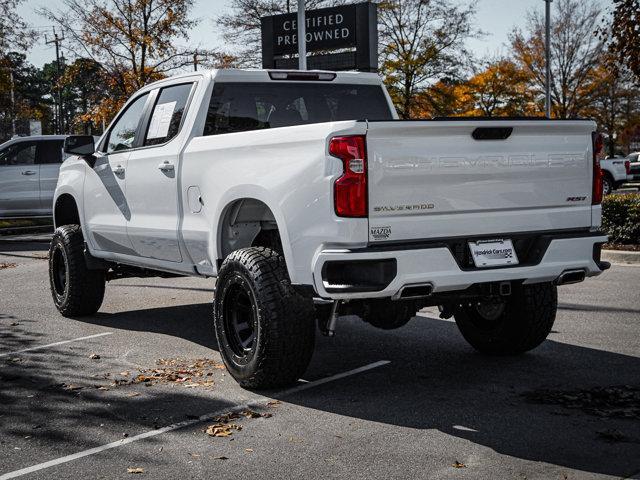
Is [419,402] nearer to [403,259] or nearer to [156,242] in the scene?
A: [403,259]

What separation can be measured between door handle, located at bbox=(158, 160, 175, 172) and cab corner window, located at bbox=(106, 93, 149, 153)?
950mm

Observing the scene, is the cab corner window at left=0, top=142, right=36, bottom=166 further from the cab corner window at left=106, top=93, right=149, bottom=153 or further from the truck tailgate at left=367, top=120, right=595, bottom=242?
the truck tailgate at left=367, top=120, right=595, bottom=242

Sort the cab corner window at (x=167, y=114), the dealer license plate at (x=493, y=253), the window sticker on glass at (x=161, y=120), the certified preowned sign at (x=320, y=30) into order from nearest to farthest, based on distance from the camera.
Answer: the dealer license plate at (x=493, y=253) < the cab corner window at (x=167, y=114) < the window sticker on glass at (x=161, y=120) < the certified preowned sign at (x=320, y=30)

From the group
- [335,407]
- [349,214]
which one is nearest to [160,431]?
[335,407]

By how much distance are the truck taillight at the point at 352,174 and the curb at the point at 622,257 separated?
328 inches

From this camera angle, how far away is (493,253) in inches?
211

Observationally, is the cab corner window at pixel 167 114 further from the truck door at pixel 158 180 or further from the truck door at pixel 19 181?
the truck door at pixel 19 181

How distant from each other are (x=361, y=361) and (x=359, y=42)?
14914mm

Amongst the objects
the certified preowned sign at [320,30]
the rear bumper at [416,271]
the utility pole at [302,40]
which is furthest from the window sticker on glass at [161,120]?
the certified preowned sign at [320,30]

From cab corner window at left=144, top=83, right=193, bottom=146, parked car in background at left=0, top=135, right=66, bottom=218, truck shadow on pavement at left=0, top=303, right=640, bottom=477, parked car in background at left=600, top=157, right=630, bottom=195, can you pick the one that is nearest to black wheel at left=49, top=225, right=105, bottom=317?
truck shadow on pavement at left=0, top=303, right=640, bottom=477

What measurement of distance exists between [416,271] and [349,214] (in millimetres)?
513

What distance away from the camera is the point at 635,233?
13.4m

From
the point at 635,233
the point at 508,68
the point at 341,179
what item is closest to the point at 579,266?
the point at 341,179

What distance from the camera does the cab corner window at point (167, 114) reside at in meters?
6.98
